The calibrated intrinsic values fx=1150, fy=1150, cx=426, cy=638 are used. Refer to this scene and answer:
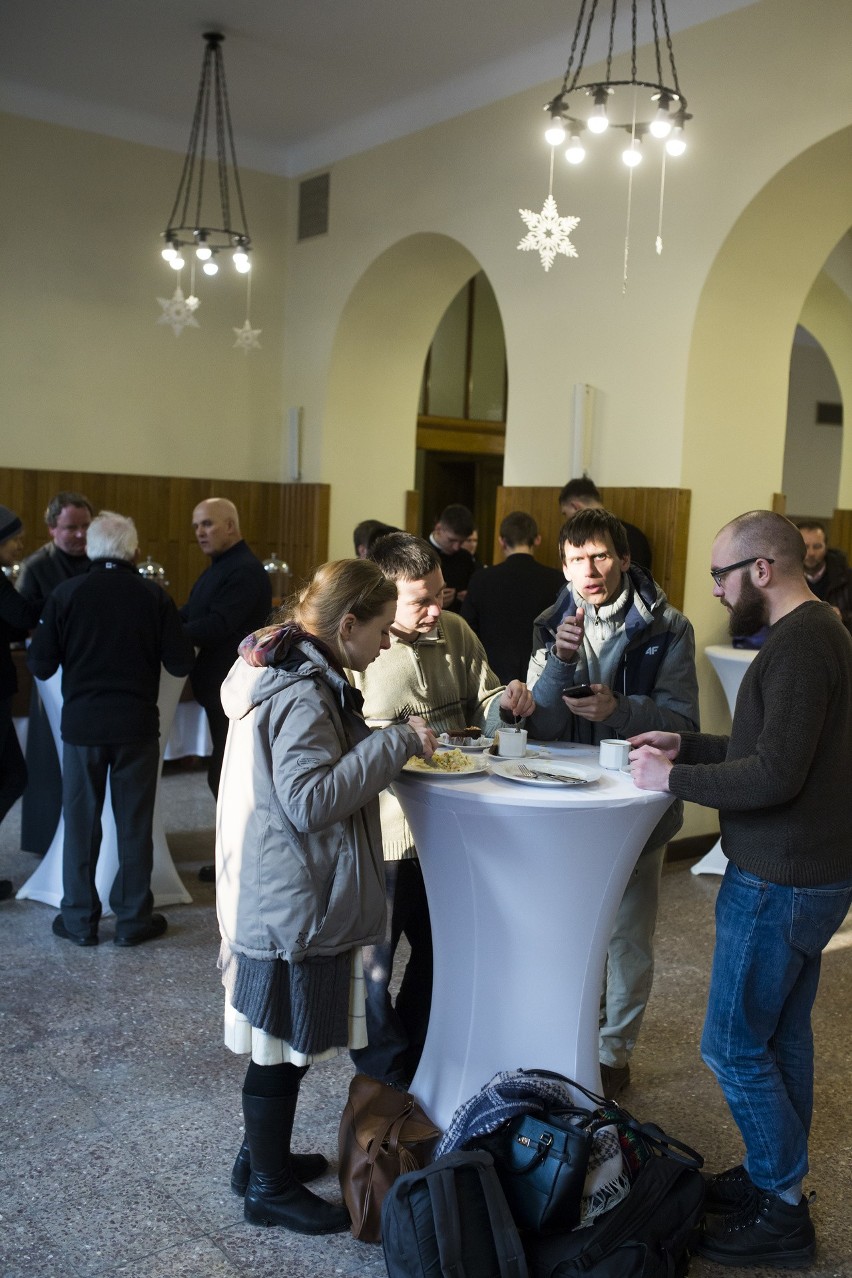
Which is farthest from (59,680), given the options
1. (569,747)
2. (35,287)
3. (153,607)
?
(35,287)

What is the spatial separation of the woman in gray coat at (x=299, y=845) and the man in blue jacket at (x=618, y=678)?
62 centimetres

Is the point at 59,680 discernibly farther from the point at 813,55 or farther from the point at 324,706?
the point at 813,55

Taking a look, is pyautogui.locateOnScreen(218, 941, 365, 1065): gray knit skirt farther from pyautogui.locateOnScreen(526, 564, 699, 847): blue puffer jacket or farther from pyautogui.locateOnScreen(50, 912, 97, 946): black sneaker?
pyautogui.locateOnScreen(50, 912, 97, 946): black sneaker

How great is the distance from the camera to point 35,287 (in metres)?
7.20

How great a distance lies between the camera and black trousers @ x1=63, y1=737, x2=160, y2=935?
416 centimetres

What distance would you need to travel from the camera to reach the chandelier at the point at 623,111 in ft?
14.2

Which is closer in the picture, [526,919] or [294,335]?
[526,919]

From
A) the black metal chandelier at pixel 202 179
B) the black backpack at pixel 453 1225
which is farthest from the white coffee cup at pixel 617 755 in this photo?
the black metal chandelier at pixel 202 179

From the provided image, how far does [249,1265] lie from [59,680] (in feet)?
8.71

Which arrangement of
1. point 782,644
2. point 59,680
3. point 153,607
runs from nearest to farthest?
point 782,644 < point 153,607 < point 59,680

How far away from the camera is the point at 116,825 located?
14.0ft

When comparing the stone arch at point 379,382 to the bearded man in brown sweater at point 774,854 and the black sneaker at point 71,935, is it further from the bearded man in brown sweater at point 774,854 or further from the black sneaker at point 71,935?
the bearded man in brown sweater at point 774,854

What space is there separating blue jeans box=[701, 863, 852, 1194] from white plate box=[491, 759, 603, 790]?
1.24ft

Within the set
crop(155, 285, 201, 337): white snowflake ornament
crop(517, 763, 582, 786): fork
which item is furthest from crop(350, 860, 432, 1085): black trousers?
crop(155, 285, 201, 337): white snowflake ornament
